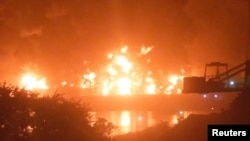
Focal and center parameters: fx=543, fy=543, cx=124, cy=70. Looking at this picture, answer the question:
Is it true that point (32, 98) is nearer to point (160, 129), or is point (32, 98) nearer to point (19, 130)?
point (19, 130)

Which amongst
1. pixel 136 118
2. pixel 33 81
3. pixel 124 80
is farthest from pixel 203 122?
pixel 33 81

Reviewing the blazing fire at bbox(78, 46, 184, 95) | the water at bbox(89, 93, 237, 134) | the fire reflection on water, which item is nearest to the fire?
the blazing fire at bbox(78, 46, 184, 95)

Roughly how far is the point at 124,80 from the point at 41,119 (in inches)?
2665

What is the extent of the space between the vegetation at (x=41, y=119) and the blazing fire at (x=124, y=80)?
5828 centimetres

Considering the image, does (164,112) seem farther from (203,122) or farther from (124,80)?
(203,122)

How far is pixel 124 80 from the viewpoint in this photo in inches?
3602

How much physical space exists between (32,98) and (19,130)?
7.24 feet

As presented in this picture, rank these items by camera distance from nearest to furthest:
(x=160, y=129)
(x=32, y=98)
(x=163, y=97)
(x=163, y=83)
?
(x=32, y=98) → (x=160, y=129) → (x=163, y=97) → (x=163, y=83)

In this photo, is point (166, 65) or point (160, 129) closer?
point (160, 129)

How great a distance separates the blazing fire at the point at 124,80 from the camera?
8788cm

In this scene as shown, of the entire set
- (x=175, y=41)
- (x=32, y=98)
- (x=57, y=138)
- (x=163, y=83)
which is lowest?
(x=57, y=138)

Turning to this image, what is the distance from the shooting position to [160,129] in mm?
48625

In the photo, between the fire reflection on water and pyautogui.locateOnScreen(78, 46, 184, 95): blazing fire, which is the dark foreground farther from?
pyautogui.locateOnScreen(78, 46, 184, 95): blazing fire

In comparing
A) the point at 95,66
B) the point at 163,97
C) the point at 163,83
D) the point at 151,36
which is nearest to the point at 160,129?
the point at 163,97
